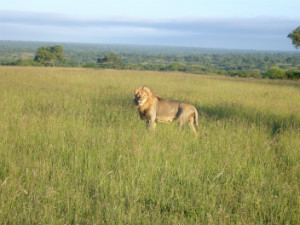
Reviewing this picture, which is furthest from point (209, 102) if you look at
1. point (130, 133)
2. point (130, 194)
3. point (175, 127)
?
point (130, 194)

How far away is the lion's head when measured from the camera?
18.9ft

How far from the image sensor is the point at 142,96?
5.75m

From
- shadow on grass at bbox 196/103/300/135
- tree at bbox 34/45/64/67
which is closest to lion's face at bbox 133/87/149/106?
shadow on grass at bbox 196/103/300/135

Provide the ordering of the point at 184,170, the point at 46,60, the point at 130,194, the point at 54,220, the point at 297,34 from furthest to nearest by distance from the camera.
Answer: the point at 46,60, the point at 297,34, the point at 184,170, the point at 130,194, the point at 54,220

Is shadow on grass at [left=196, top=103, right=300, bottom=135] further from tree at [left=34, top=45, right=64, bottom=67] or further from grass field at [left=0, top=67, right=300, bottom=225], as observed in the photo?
tree at [left=34, top=45, right=64, bottom=67]

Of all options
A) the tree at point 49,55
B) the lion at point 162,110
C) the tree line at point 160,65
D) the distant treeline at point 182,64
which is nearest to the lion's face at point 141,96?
the lion at point 162,110

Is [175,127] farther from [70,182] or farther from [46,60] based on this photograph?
[46,60]

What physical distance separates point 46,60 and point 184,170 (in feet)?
235

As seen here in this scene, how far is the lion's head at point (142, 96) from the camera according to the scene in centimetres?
577

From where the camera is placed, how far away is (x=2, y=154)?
403 cm

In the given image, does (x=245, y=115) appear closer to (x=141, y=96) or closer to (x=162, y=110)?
(x=162, y=110)

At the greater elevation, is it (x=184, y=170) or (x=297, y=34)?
Answer: (x=297, y=34)

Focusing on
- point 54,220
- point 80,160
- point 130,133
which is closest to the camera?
point 54,220

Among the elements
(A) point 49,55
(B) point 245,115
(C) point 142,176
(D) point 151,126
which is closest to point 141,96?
(D) point 151,126
